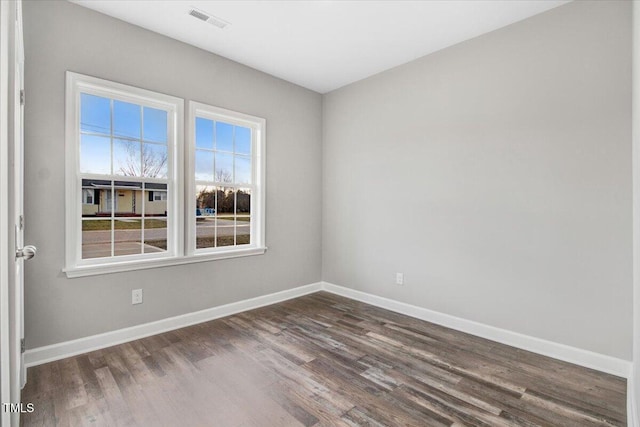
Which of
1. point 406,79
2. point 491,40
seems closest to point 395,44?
point 406,79

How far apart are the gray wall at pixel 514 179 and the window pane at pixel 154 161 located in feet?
7.51

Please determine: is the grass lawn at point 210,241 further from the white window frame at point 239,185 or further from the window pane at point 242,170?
the window pane at point 242,170

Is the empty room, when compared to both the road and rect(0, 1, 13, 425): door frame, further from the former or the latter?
rect(0, 1, 13, 425): door frame

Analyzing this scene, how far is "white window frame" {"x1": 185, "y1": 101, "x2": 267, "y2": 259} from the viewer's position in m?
3.26

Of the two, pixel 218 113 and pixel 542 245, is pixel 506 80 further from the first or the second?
pixel 218 113

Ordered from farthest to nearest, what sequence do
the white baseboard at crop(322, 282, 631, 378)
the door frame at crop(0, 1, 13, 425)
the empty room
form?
the white baseboard at crop(322, 282, 631, 378), the empty room, the door frame at crop(0, 1, 13, 425)

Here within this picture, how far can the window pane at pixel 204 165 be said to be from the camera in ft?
11.2

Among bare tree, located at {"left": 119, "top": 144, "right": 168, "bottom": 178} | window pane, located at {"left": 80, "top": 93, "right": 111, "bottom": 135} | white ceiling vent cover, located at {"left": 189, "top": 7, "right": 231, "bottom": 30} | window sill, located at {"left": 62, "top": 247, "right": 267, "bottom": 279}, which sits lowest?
window sill, located at {"left": 62, "top": 247, "right": 267, "bottom": 279}

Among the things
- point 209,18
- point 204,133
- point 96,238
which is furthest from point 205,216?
point 209,18

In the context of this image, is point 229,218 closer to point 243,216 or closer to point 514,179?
point 243,216

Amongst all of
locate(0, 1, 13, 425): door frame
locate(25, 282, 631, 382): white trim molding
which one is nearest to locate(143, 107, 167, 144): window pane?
locate(25, 282, 631, 382): white trim molding

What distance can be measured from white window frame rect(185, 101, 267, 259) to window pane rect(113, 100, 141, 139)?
1.52 ft

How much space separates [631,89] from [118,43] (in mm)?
4066

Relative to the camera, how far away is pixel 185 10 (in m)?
2.67
